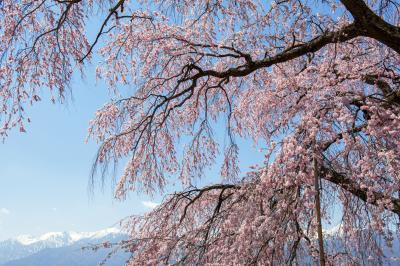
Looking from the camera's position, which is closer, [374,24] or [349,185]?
[349,185]

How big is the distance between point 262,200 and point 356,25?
214cm

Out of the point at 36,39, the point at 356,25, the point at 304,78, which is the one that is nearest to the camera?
the point at 356,25

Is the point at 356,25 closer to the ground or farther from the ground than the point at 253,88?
closer to the ground

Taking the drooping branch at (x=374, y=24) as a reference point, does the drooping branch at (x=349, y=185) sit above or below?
below

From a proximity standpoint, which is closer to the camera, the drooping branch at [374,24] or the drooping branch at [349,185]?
the drooping branch at [349,185]

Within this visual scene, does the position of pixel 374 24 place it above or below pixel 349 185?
above

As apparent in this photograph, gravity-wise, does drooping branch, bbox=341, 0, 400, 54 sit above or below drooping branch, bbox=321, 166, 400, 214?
above

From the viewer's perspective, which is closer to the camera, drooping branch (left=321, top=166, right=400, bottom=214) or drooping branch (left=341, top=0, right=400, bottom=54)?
drooping branch (left=321, top=166, right=400, bottom=214)

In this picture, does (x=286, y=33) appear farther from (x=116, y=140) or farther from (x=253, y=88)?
(x=116, y=140)

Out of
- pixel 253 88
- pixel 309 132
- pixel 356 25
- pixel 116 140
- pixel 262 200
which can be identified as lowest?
pixel 262 200

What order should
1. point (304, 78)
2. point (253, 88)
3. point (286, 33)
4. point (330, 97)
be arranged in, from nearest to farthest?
point (330, 97), point (304, 78), point (286, 33), point (253, 88)

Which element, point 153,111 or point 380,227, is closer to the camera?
point 380,227

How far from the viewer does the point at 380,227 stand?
12.5ft

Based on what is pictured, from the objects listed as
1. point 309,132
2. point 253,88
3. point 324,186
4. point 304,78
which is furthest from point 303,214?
point 253,88
